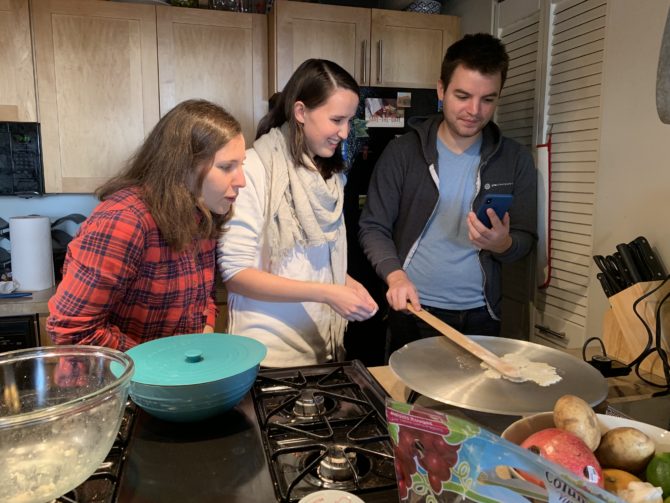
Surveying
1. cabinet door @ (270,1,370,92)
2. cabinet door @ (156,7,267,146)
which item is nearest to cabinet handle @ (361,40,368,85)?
cabinet door @ (270,1,370,92)

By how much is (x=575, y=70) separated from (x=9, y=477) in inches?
74.4

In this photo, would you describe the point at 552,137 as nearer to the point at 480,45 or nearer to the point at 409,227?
the point at 480,45

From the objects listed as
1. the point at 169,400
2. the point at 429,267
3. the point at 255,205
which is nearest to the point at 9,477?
the point at 169,400

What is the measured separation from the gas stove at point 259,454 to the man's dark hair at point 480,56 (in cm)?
106

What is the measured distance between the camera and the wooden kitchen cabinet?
2.35 meters

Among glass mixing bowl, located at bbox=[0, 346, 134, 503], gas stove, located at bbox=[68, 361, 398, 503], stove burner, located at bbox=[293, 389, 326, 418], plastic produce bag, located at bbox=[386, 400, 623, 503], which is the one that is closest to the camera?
plastic produce bag, located at bbox=[386, 400, 623, 503]

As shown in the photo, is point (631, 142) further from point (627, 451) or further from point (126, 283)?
point (126, 283)

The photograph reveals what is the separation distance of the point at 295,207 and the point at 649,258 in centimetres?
89

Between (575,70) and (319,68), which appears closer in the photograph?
(319,68)

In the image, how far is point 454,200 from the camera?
170 centimetres

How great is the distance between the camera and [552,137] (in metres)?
1.94

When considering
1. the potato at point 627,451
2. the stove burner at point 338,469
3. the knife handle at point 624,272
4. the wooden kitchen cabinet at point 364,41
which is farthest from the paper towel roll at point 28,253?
the potato at point 627,451

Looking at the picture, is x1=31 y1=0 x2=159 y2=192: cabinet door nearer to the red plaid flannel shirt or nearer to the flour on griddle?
the red plaid flannel shirt

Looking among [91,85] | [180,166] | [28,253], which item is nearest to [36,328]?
[28,253]
